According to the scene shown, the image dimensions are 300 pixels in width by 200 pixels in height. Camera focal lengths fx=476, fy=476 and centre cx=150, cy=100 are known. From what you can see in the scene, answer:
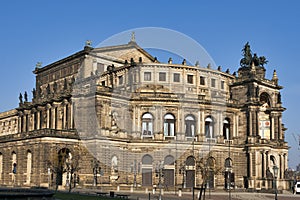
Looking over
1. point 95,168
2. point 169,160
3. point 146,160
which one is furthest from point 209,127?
point 95,168

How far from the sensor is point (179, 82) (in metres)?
82.1

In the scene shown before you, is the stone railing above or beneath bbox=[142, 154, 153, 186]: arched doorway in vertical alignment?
above

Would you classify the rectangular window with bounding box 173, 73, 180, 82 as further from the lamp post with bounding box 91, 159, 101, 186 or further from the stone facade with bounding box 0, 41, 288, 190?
the lamp post with bounding box 91, 159, 101, 186

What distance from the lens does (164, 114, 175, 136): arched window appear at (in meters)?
78.0

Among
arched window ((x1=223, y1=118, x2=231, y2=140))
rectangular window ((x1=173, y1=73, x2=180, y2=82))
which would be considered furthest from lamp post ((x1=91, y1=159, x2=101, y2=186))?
arched window ((x1=223, y1=118, x2=231, y2=140))

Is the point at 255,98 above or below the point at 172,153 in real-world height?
above

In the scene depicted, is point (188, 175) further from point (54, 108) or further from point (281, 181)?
point (54, 108)

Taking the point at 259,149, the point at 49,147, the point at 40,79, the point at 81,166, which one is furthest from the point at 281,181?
the point at 40,79

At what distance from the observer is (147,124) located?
77.5 meters

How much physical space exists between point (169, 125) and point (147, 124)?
12.2 ft

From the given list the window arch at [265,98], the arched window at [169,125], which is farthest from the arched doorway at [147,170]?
the window arch at [265,98]

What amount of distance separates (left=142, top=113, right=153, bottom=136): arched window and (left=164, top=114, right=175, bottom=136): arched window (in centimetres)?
247

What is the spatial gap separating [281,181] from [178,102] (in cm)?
2301

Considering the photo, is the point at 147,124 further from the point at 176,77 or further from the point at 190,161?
the point at 176,77
